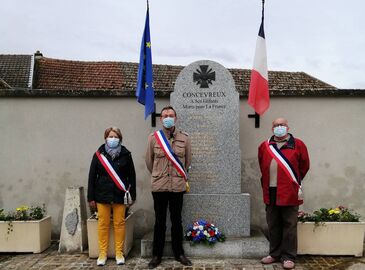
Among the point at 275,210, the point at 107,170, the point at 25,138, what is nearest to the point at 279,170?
the point at 275,210

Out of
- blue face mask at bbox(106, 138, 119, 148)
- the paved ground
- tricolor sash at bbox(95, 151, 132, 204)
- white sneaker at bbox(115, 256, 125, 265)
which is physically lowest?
the paved ground

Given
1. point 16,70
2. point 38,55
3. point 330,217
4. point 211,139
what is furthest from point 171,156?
point 38,55

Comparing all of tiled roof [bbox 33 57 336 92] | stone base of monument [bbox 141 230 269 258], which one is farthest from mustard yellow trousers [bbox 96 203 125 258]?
tiled roof [bbox 33 57 336 92]

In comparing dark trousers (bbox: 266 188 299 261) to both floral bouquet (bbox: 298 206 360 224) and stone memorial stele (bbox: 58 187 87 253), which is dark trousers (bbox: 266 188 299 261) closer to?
floral bouquet (bbox: 298 206 360 224)

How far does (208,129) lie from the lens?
17.2ft

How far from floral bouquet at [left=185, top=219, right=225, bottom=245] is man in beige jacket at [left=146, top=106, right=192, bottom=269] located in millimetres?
250

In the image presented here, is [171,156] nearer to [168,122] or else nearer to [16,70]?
[168,122]

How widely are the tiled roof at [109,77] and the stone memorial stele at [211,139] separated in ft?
51.0

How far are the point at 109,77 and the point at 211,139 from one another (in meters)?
17.8

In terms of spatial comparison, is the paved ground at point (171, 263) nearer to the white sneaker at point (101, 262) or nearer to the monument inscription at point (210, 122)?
the white sneaker at point (101, 262)

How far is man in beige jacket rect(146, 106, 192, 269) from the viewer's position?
4547 millimetres

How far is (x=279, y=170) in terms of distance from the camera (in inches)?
177

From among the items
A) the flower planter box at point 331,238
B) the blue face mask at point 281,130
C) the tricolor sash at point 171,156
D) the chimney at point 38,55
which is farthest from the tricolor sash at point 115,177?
the chimney at point 38,55

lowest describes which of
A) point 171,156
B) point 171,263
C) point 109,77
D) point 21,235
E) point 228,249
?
point 171,263
